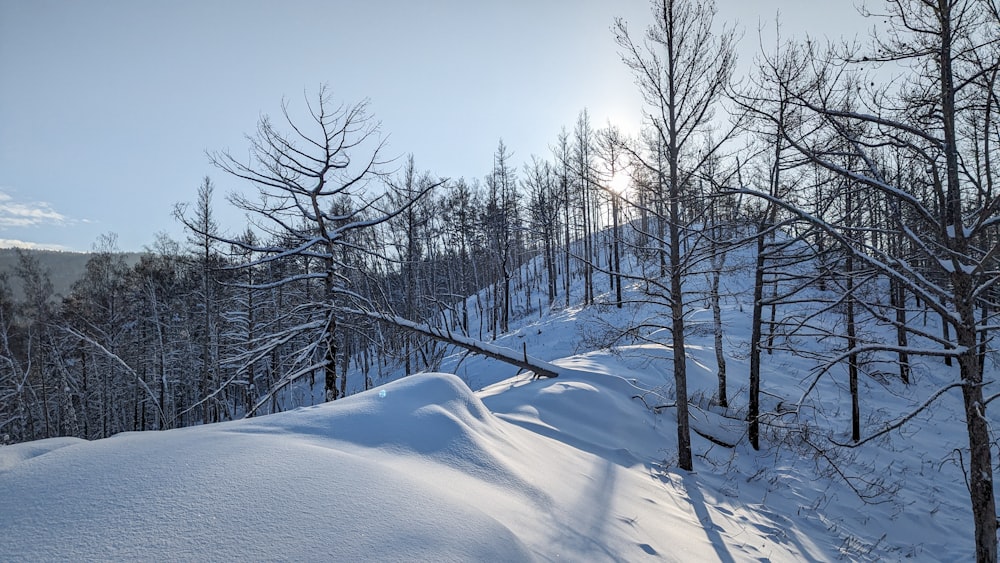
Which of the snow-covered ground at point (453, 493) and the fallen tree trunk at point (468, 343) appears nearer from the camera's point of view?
the snow-covered ground at point (453, 493)

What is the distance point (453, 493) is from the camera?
280 cm

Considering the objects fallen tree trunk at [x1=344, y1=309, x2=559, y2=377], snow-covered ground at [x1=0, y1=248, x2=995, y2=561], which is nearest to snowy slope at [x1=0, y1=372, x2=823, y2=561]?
snow-covered ground at [x1=0, y1=248, x2=995, y2=561]

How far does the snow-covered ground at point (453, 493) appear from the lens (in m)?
1.86

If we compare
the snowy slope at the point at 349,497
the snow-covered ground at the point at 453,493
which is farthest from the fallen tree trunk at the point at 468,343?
the snowy slope at the point at 349,497

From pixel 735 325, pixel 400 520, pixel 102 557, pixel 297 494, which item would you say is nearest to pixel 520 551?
pixel 400 520

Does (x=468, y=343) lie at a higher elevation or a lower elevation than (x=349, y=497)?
higher

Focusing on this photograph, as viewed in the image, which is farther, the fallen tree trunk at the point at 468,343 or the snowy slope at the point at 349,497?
the fallen tree trunk at the point at 468,343

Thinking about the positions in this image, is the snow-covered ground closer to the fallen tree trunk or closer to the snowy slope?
the snowy slope

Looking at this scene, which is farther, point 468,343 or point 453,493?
point 468,343

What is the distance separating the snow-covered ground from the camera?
6.11 feet

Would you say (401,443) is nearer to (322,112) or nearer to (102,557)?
(102,557)

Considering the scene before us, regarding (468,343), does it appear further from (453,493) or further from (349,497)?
(349,497)

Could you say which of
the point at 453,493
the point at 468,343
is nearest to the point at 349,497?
the point at 453,493

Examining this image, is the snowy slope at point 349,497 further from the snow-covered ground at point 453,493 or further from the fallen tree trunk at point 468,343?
the fallen tree trunk at point 468,343
